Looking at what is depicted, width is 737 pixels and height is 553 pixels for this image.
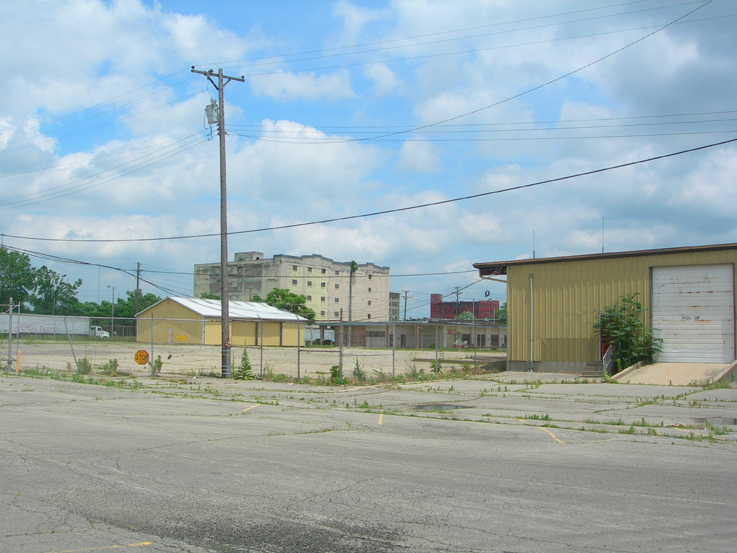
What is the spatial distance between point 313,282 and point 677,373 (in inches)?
3898

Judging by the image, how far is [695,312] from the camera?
2642cm

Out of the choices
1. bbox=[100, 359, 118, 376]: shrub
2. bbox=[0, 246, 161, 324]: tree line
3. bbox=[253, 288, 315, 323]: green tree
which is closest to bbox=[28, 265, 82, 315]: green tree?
bbox=[0, 246, 161, 324]: tree line

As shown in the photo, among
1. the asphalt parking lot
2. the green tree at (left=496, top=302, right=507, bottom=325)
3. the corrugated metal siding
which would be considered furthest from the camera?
the green tree at (left=496, top=302, right=507, bottom=325)

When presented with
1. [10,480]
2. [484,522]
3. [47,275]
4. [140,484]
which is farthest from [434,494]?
[47,275]

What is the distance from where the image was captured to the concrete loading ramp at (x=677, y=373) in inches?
900

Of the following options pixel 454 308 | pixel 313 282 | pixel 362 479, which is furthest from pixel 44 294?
pixel 362 479

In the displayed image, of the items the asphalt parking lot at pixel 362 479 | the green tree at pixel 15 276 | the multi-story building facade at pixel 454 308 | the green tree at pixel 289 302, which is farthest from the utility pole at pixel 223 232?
the multi-story building facade at pixel 454 308

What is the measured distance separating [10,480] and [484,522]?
5.41 m

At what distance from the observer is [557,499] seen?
21.7ft

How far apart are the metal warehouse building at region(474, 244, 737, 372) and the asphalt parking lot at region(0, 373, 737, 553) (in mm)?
12963

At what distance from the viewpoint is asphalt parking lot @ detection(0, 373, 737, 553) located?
5.42m

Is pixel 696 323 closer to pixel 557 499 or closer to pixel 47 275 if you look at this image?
pixel 557 499

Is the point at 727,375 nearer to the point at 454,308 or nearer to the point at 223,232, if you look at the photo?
the point at 223,232

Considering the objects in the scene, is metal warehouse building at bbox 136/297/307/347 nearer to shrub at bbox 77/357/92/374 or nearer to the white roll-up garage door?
shrub at bbox 77/357/92/374
